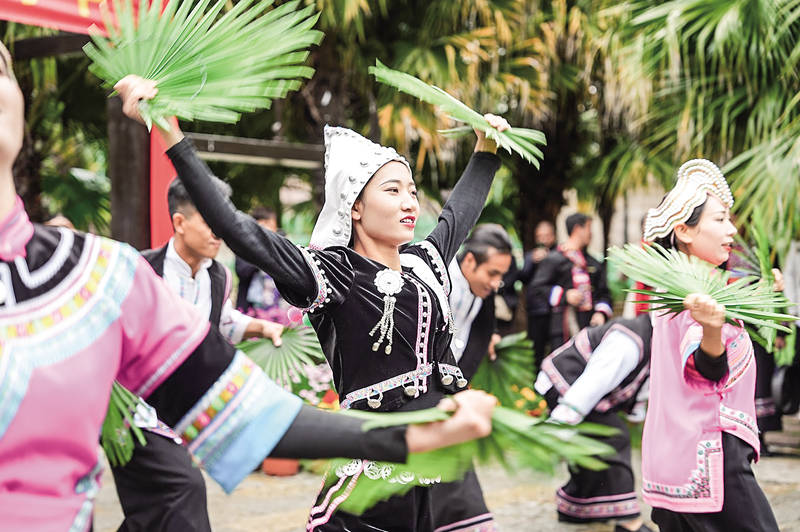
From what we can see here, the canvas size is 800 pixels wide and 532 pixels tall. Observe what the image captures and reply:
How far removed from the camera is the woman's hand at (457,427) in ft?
4.57

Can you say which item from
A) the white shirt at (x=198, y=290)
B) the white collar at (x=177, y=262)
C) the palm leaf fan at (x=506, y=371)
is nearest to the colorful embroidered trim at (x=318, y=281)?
the white shirt at (x=198, y=290)

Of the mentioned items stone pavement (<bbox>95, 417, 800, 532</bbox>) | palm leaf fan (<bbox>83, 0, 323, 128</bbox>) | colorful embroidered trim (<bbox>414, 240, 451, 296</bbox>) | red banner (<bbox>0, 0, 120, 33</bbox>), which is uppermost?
red banner (<bbox>0, 0, 120, 33</bbox>)

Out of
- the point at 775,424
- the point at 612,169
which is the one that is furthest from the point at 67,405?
the point at 612,169

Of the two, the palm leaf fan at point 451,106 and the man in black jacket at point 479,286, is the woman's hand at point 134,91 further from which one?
the man in black jacket at point 479,286

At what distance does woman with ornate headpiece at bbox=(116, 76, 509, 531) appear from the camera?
8.69 ft

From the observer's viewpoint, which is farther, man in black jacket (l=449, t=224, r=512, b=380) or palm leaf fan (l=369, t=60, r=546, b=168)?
man in black jacket (l=449, t=224, r=512, b=380)

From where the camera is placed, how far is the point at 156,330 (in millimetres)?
1468

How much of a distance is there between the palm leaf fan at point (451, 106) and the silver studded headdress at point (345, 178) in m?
0.20

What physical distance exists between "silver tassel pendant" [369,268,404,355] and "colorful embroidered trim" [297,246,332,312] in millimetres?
155

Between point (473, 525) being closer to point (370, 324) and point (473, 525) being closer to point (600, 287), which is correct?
point (370, 324)

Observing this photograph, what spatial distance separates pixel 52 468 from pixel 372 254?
1.58 meters

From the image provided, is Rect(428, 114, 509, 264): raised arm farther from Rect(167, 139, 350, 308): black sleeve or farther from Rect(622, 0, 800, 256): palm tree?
Rect(622, 0, 800, 256): palm tree

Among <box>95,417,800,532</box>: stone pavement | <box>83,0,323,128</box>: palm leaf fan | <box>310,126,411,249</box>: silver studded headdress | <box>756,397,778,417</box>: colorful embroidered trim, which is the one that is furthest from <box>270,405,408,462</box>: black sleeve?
<box>756,397,778,417</box>: colorful embroidered trim

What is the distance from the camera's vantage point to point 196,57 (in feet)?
5.99
